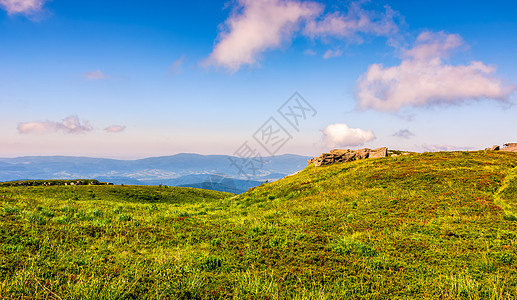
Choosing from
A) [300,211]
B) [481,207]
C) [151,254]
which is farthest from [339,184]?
[151,254]

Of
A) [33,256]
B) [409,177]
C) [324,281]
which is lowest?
[324,281]

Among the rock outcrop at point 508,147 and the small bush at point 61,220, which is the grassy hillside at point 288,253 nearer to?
the small bush at point 61,220

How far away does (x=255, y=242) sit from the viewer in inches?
414

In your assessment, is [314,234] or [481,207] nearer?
[314,234]

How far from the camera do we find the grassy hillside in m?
6.22

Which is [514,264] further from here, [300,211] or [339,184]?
[339,184]

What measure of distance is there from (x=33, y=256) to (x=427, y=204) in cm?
2068

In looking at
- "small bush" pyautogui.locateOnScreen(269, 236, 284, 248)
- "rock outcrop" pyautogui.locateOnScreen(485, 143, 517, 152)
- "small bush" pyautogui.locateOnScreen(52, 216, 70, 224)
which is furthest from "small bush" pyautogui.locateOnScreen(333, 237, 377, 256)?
"rock outcrop" pyautogui.locateOnScreen(485, 143, 517, 152)

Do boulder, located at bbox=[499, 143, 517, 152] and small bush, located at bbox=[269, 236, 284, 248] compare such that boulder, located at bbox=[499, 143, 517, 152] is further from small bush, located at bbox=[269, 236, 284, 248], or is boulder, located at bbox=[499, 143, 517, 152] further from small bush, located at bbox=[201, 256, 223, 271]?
small bush, located at bbox=[201, 256, 223, 271]

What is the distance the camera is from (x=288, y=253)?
918 cm

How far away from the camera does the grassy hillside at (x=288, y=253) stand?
622 cm

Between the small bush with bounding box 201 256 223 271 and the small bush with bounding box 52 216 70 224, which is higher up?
the small bush with bounding box 52 216 70 224

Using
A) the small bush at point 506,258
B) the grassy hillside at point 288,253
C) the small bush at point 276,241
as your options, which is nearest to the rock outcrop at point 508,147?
the grassy hillside at point 288,253

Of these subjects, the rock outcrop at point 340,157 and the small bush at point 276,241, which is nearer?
the small bush at point 276,241
